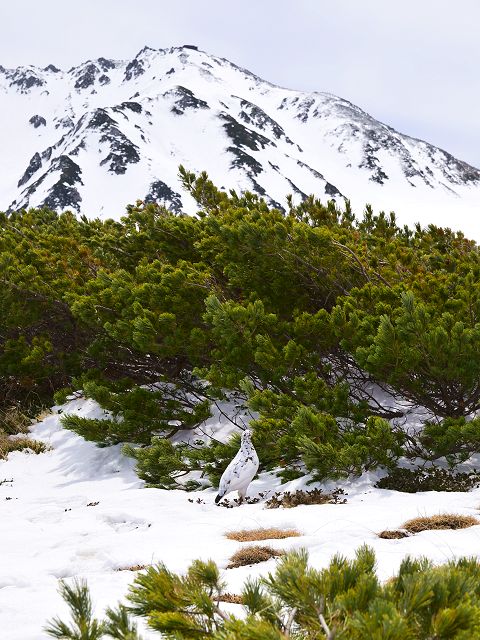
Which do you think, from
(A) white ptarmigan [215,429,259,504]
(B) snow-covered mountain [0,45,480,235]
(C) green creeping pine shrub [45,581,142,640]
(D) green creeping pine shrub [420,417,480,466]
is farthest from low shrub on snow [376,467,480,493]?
(B) snow-covered mountain [0,45,480,235]

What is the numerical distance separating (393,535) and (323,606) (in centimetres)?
308

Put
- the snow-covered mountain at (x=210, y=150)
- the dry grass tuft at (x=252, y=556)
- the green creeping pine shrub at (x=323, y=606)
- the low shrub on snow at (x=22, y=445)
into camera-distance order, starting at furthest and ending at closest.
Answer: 1. the snow-covered mountain at (x=210, y=150)
2. the low shrub on snow at (x=22, y=445)
3. the dry grass tuft at (x=252, y=556)
4. the green creeping pine shrub at (x=323, y=606)

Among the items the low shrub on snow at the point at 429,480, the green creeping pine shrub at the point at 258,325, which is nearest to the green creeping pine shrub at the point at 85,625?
the green creeping pine shrub at the point at 258,325

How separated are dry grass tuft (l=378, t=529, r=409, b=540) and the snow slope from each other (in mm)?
107

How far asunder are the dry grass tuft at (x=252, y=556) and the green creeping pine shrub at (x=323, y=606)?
2.30m

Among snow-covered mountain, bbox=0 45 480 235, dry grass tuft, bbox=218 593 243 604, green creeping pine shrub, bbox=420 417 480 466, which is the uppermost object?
snow-covered mountain, bbox=0 45 480 235

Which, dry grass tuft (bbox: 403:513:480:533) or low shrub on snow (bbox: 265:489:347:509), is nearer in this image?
dry grass tuft (bbox: 403:513:480:533)

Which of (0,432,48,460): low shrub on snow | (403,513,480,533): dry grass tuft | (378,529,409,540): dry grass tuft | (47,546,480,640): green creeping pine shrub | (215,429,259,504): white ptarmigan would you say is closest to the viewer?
(47,546,480,640): green creeping pine shrub

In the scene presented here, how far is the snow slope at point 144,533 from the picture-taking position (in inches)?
153

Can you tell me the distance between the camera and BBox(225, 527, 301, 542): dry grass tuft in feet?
16.2

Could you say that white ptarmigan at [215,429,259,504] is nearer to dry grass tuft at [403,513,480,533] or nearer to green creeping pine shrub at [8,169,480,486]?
green creeping pine shrub at [8,169,480,486]

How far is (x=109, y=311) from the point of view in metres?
10.3

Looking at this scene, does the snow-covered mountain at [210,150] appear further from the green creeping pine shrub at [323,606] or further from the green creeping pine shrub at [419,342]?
the green creeping pine shrub at [323,606]

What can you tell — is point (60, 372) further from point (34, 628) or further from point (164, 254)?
point (34, 628)
